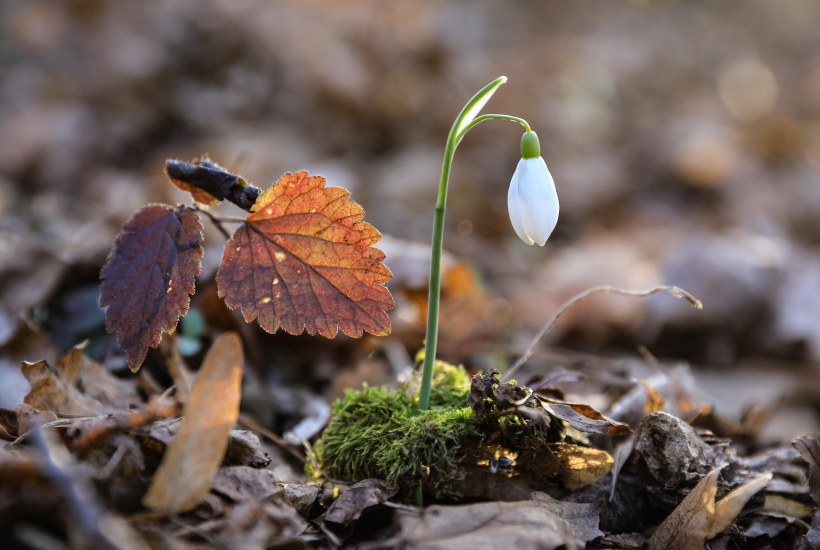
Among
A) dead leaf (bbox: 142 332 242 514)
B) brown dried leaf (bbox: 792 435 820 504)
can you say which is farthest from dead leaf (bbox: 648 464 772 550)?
dead leaf (bbox: 142 332 242 514)

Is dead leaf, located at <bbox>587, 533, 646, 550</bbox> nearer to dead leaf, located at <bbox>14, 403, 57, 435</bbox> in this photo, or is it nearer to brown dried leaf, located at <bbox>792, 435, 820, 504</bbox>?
brown dried leaf, located at <bbox>792, 435, 820, 504</bbox>

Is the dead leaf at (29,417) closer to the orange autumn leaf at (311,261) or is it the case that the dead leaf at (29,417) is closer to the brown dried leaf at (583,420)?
the orange autumn leaf at (311,261)

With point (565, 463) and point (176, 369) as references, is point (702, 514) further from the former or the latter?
point (176, 369)

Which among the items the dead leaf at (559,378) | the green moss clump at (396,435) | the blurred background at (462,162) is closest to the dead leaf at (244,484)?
the green moss clump at (396,435)

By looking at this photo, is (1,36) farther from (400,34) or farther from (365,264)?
(365,264)

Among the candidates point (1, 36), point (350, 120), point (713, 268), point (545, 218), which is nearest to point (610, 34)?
point (350, 120)

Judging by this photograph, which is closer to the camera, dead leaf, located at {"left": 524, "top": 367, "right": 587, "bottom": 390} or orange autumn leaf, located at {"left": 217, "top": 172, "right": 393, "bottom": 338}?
orange autumn leaf, located at {"left": 217, "top": 172, "right": 393, "bottom": 338}
